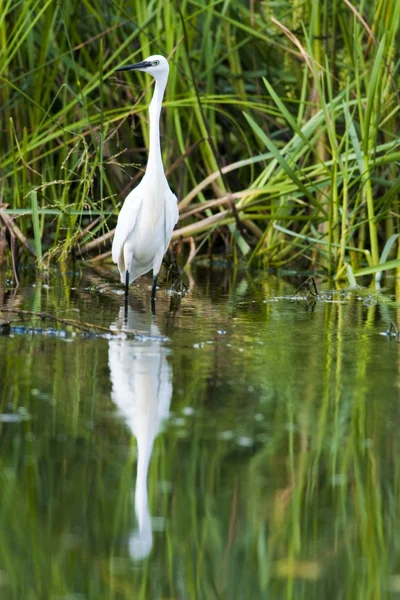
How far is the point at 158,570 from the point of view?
7.84 ft

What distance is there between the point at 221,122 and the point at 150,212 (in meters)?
2.61

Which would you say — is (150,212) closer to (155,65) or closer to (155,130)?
(155,130)

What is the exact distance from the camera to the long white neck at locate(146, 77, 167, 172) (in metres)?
5.82

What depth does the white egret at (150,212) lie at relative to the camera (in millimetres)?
5883

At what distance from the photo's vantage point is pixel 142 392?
149 inches

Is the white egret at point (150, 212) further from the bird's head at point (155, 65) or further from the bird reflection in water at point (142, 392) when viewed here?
the bird reflection in water at point (142, 392)

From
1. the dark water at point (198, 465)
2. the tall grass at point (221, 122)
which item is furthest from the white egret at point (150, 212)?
the dark water at point (198, 465)

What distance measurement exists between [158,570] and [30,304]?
348 centimetres

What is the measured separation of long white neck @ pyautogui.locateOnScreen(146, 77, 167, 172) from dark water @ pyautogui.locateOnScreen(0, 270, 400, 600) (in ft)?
3.75

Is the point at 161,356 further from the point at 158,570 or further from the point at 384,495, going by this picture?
the point at 158,570

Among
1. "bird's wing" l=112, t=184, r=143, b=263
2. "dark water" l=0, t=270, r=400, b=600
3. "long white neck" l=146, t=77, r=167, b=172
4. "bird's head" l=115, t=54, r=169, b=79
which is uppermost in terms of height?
"bird's head" l=115, t=54, r=169, b=79

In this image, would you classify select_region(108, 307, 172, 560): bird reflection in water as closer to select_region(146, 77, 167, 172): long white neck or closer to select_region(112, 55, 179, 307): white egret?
select_region(112, 55, 179, 307): white egret

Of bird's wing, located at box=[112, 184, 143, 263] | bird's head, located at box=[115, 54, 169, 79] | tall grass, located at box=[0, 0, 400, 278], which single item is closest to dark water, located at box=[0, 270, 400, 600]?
bird's wing, located at box=[112, 184, 143, 263]

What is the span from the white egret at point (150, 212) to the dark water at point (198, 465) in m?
1.08
